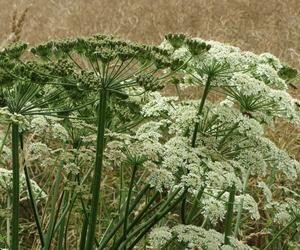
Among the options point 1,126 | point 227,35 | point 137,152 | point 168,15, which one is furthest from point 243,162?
point 168,15

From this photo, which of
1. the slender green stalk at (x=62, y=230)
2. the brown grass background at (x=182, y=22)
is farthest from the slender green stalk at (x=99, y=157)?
the brown grass background at (x=182, y=22)

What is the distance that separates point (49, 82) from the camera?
2322mm

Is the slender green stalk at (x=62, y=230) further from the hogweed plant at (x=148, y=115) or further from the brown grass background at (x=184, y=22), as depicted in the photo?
the brown grass background at (x=184, y=22)

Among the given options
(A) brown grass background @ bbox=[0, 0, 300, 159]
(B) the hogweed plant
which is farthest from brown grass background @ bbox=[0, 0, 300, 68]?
(B) the hogweed plant

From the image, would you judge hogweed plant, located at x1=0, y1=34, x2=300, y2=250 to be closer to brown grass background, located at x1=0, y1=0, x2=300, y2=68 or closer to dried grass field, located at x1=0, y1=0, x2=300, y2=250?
dried grass field, located at x1=0, y1=0, x2=300, y2=250

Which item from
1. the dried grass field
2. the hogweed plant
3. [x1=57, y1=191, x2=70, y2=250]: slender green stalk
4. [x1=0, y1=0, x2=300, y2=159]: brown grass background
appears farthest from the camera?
[x1=0, y1=0, x2=300, y2=159]: brown grass background

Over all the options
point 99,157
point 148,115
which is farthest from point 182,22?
point 99,157

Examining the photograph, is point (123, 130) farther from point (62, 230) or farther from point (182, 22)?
point (182, 22)

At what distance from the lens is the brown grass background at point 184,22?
25.7ft

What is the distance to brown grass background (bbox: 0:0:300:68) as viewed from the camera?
783cm

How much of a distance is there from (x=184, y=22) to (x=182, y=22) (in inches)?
2.7

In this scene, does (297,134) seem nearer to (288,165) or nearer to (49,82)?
(288,165)

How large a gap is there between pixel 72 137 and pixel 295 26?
563 centimetres

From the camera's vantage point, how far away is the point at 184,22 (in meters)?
8.62
